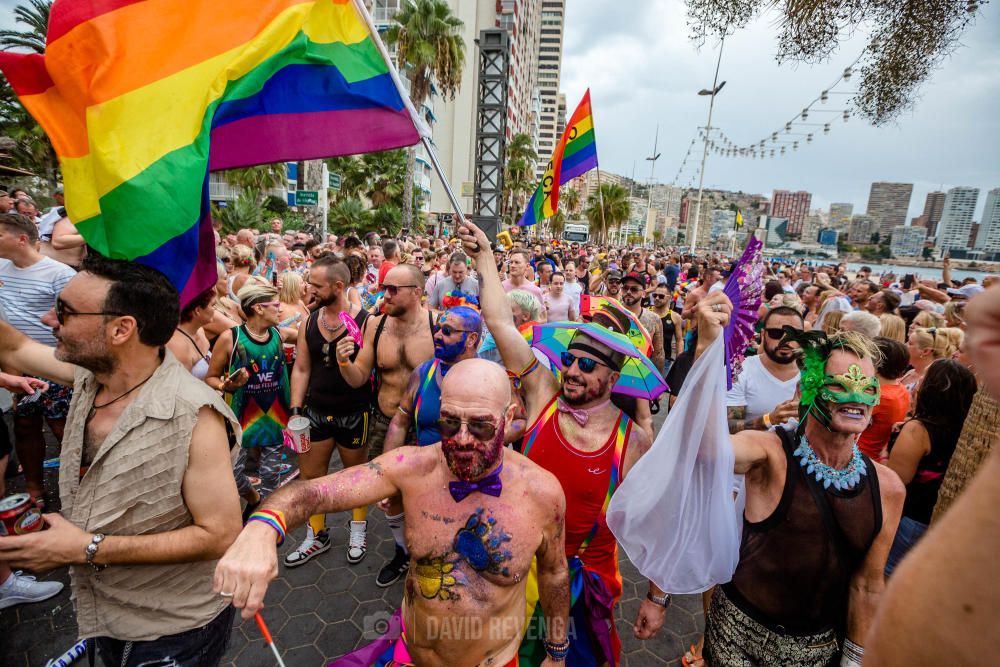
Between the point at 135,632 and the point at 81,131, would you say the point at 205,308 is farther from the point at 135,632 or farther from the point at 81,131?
the point at 135,632

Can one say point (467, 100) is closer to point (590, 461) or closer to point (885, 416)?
point (885, 416)

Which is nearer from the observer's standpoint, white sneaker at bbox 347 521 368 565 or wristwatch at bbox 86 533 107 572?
wristwatch at bbox 86 533 107 572

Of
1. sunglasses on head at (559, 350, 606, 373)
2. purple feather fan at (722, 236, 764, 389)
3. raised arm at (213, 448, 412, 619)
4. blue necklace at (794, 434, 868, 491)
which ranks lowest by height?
blue necklace at (794, 434, 868, 491)

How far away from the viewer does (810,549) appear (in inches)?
86.9

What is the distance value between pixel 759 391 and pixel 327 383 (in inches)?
144

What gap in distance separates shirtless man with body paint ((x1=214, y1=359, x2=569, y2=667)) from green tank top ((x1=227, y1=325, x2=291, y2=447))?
2.84 m

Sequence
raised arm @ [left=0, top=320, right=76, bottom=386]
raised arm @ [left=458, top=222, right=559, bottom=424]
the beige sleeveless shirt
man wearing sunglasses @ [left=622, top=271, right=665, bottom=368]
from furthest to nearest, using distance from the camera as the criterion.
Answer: man wearing sunglasses @ [left=622, top=271, right=665, bottom=368]
raised arm @ [left=458, top=222, right=559, bottom=424]
raised arm @ [left=0, top=320, right=76, bottom=386]
the beige sleeveless shirt

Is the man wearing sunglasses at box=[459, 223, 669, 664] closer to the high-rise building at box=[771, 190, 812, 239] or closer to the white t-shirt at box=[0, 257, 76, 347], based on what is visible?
the white t-shirt at box=[0, 257, 76, 347]

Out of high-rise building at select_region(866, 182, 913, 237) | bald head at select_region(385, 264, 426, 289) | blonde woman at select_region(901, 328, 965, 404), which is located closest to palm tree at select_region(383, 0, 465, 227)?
bald head at select_region(385, 264, 426, 289)

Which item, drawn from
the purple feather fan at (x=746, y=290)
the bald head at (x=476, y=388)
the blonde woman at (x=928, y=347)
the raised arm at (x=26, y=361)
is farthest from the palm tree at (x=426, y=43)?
the bald head at (x=476, y=388)

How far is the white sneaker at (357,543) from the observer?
409 centimetres

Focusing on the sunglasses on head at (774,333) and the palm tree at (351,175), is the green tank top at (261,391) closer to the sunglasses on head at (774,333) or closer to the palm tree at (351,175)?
the sunglasses on head at (774,333)

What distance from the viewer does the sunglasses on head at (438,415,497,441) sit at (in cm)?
183

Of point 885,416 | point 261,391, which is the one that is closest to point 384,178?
point 261,391
